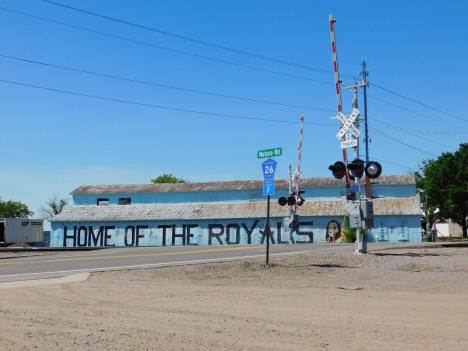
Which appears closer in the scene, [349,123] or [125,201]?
[349,123]

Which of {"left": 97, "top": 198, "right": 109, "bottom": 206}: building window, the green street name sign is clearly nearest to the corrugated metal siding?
{"left": 97, "top": 198, "right": 109, "bottom": 206}: building window

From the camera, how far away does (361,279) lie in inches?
471

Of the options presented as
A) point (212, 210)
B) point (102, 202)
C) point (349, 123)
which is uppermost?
point (349, 123)

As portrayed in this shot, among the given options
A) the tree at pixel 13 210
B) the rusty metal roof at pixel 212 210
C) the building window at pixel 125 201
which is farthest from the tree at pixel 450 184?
the tree at pixel 13 210

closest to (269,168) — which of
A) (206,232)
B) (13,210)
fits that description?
(206,232)

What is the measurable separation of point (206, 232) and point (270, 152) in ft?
126

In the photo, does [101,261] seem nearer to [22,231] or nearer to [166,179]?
[22,231]

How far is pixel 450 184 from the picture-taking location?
72.1 m

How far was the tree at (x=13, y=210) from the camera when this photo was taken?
124 metres

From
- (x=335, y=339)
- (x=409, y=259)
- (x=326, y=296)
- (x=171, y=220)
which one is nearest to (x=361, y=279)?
(x=326, y=296)

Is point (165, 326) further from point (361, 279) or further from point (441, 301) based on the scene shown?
point (361, 279)

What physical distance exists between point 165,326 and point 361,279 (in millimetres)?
6972

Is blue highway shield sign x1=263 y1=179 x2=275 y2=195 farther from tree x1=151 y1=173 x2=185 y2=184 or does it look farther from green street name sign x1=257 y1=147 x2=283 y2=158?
tree x1=151 y1=173 x2=185 y2=184

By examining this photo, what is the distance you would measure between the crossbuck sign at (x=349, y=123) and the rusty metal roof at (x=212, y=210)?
103 feet
